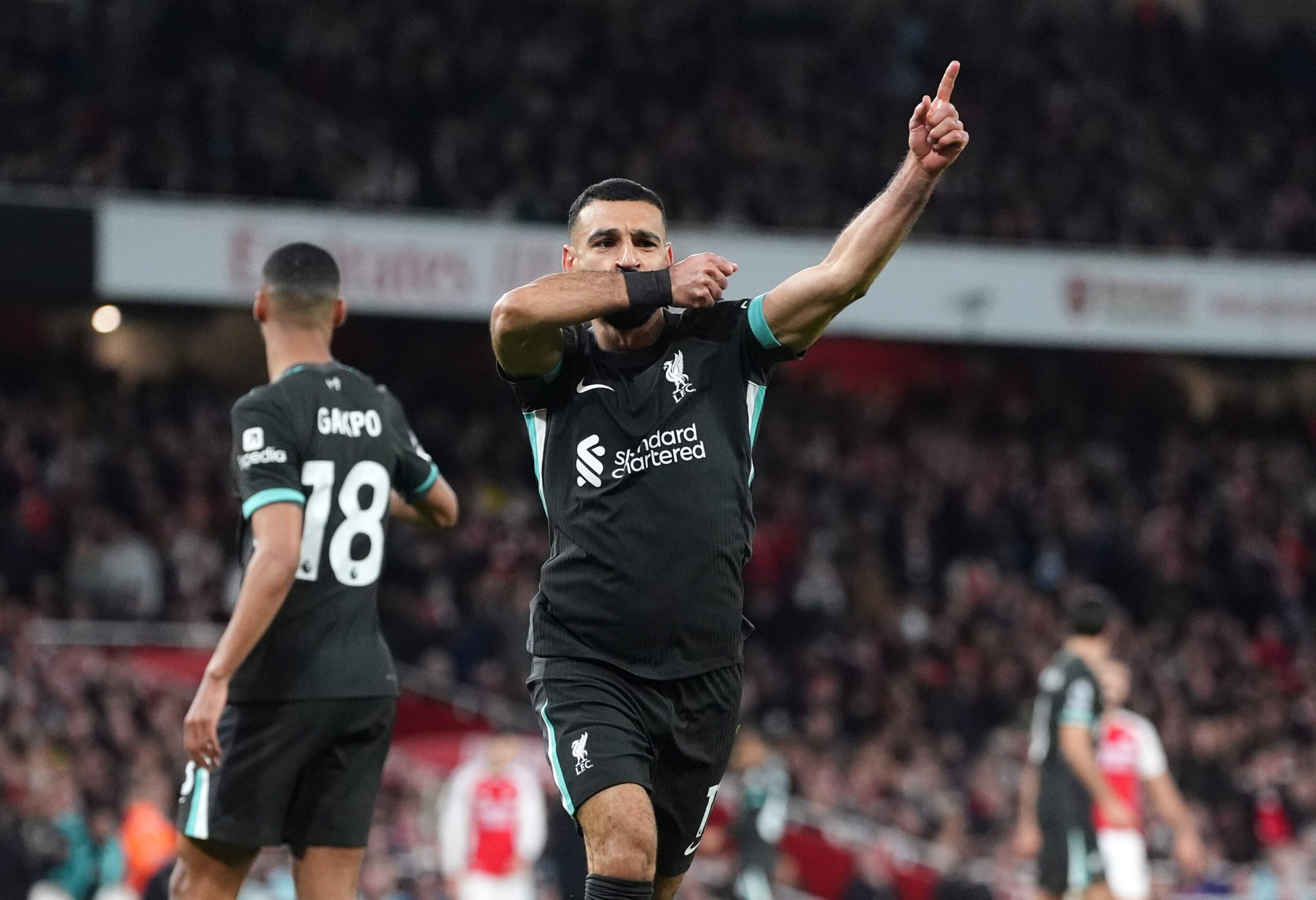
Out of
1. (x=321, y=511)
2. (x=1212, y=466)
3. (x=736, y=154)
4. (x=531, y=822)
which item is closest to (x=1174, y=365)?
(x=1212, y=466)

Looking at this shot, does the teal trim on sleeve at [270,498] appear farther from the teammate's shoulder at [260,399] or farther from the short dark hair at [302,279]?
the short dark hair at [302,279]

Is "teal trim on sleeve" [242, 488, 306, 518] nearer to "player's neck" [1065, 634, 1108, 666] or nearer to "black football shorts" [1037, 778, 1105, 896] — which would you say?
"player's neck" [1065, 634, 1108, 666]

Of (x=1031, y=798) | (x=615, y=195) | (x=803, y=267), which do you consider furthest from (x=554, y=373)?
(x=803, y=267)

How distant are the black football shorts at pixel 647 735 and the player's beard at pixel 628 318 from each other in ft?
2.77

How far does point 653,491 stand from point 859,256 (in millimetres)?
756

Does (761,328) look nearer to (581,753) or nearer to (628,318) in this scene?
(628,318)

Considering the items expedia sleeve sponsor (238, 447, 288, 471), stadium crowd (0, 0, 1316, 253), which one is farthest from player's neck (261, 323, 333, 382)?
stadium crowd (0, 0, 1316, 253)

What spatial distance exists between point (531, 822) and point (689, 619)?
8.18 meters

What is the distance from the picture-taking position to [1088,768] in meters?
9.03

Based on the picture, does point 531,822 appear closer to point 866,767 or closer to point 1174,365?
point 866,767

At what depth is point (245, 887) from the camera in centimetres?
1120

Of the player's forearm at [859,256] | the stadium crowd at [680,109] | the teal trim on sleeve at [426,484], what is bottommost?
the teal trim on sleeve at [426,484]

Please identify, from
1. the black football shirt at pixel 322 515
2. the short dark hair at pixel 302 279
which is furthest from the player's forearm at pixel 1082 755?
the short dark hair at pixel 302 279

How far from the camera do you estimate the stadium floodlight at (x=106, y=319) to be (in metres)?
21.4
